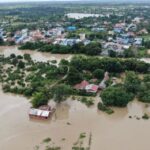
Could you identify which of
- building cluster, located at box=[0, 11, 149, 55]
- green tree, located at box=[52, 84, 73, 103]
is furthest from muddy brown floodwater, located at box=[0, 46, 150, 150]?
building cluster, located at box=[0, 11, 149, 55]

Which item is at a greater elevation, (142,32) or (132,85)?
(142,32)

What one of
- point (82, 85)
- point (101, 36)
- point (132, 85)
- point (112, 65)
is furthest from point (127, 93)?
point (101, 36)

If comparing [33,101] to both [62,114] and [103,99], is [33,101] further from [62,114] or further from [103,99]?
[103,99]

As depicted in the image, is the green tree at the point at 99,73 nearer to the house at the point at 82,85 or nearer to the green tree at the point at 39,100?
the house at the point at 82,85

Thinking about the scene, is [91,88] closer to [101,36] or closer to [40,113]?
[40,113]

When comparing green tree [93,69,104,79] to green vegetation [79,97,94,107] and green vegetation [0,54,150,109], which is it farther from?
green vegetation [79,97,94,107]
